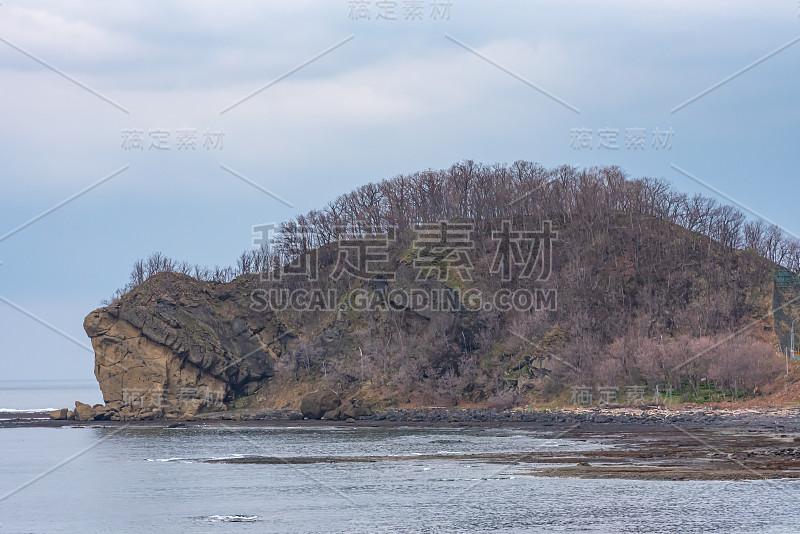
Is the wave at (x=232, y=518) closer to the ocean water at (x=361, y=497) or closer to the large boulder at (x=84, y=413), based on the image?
the ocean water at (x=361, y=497)

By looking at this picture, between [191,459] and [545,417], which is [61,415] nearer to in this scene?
[191,459]

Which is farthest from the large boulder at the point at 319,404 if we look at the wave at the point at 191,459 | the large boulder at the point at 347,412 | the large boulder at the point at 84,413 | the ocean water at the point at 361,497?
the wave at the point at 191,459

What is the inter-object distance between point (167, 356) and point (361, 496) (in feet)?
232

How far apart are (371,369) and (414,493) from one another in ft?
223

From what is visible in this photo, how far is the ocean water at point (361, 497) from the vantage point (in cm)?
3422

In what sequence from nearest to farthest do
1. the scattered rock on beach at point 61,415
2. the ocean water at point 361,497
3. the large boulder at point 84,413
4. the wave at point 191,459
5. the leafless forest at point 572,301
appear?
the ocean water at point 361,497
the wave at point 191,459
the leafless forest at point 572,301
the large boulder at point 84,413
the scattered rock on beach at point 61,415

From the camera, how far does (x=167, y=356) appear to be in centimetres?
10725

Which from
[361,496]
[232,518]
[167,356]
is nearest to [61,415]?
[167,356]

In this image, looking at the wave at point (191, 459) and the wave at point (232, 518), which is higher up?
the wave at point (232, 518)

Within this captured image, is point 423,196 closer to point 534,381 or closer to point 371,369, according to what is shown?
point 371,369

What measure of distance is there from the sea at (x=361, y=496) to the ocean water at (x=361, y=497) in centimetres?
7

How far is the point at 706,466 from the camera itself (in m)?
44.7

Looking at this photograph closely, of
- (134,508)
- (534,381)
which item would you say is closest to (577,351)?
(534,381)

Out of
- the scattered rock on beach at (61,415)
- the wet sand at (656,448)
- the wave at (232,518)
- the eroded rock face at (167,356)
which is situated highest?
the eroded rock face at (167,356)
